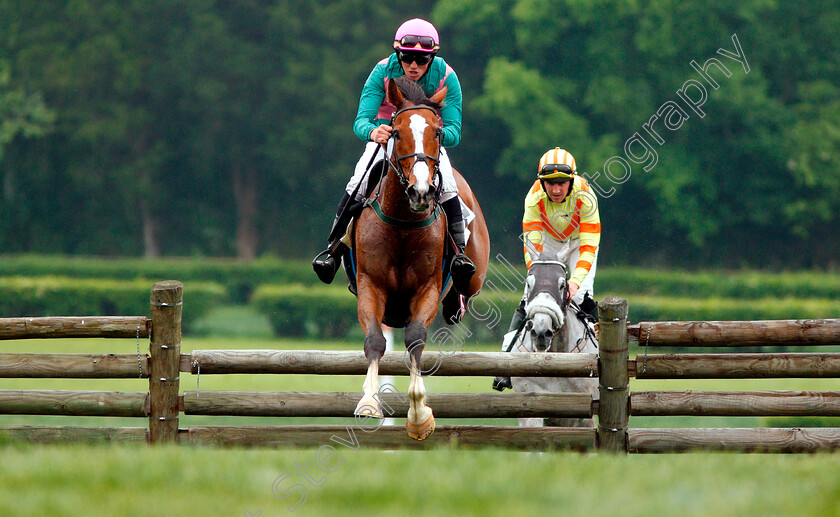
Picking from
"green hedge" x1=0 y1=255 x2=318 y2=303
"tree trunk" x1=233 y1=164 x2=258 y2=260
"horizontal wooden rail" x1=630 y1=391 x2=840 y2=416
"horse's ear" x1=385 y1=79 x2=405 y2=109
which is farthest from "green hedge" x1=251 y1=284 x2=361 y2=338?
"horse's ear" x1=385 y1=79 x2=405 y2=109

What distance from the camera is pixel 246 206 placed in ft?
122

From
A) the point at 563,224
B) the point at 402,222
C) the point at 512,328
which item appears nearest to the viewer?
the point at 402,222

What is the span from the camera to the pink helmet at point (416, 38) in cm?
666

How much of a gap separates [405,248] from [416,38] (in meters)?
1.40

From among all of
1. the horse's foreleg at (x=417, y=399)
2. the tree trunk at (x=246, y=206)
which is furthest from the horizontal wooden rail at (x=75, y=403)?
the tree trunk at (x=246, y=206)

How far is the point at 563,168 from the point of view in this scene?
7773 millimetres

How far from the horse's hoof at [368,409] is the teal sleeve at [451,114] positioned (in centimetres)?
169

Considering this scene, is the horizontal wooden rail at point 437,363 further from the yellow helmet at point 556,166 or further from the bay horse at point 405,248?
the yellow helmet at point 556,166

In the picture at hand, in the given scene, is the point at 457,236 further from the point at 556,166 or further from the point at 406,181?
the point at 556,166

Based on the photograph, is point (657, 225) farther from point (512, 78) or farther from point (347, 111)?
point (347, 111)

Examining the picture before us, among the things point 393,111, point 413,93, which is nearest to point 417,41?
point 393,111

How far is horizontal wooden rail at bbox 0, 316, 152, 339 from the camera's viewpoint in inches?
278

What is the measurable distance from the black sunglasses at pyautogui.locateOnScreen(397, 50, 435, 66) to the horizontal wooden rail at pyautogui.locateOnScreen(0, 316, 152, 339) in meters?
2.51

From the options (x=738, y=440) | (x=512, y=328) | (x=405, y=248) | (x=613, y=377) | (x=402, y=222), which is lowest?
(x=738, y=440)
